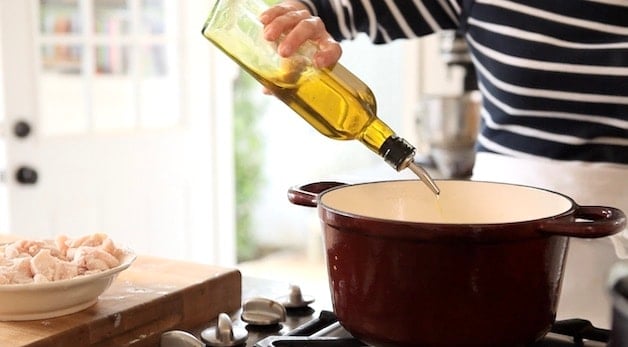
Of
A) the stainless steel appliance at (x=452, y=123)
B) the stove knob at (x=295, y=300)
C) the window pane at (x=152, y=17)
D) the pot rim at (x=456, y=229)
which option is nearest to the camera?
the pot rim at (x=456, y=229)

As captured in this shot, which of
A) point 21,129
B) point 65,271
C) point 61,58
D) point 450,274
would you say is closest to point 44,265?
point 65,271

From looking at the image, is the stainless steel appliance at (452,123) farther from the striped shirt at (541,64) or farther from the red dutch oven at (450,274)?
the red dutch oven at (450,274)

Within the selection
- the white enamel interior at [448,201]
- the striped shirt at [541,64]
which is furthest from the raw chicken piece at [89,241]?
the striped shirt at [541,64]

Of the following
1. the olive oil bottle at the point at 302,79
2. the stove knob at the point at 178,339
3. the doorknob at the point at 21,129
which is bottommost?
the stove knob at the point at 178,339

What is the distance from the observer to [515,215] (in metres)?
0.68

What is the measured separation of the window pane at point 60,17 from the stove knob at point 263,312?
1.65 metres

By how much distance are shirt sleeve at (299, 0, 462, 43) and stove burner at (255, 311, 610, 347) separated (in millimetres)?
458

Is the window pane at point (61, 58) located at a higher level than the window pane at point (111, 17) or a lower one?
lower

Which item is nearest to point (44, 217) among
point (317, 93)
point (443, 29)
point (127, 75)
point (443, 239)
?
point (127, 75)

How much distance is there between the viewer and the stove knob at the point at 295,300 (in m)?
0.77

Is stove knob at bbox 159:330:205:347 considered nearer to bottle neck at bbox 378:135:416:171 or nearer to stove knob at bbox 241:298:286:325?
stove knob at bbox 241:298:286:325

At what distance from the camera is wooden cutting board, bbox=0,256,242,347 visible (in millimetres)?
649

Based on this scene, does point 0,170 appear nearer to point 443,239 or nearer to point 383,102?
point 443,239

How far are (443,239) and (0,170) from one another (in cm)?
181
